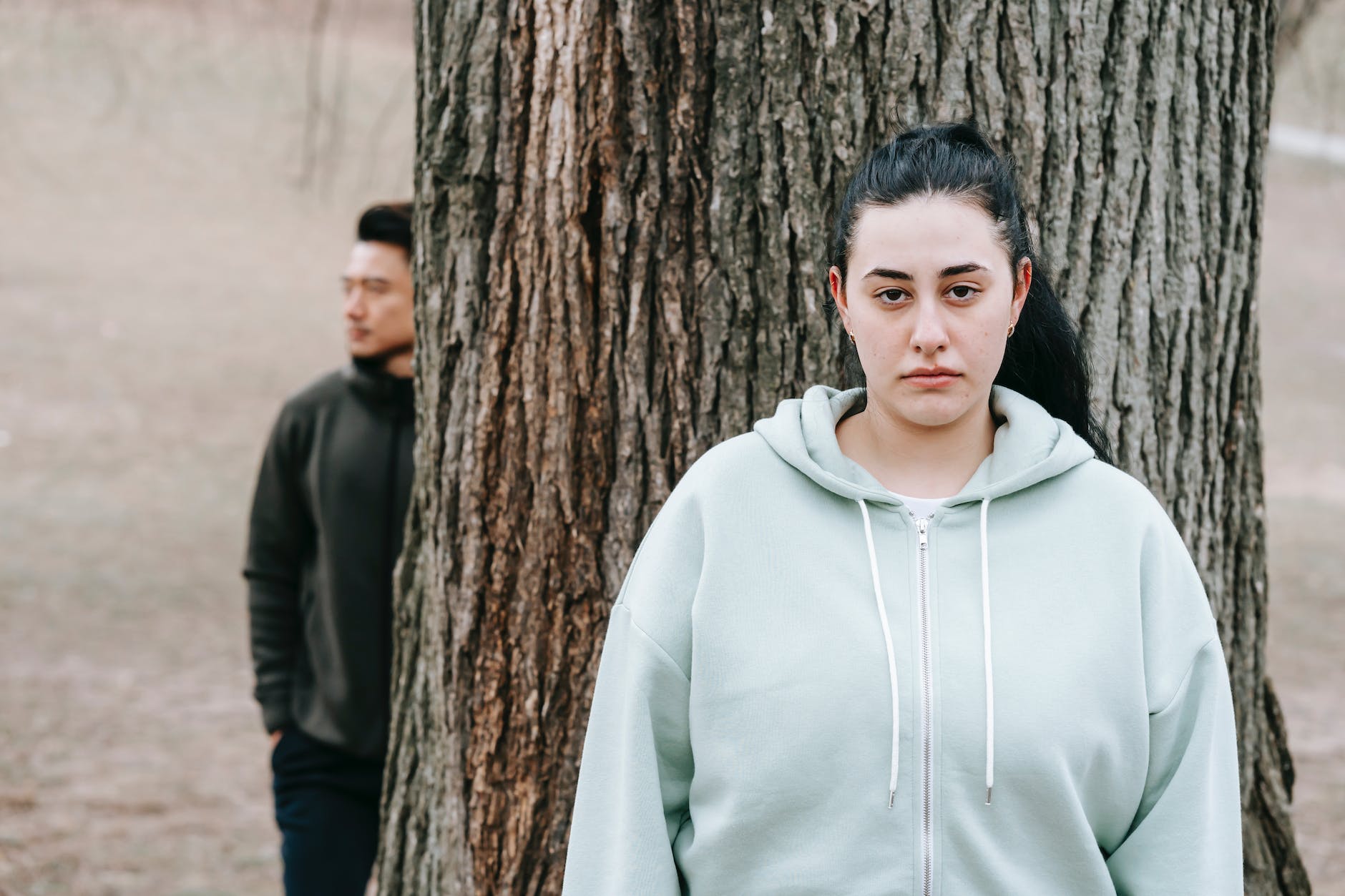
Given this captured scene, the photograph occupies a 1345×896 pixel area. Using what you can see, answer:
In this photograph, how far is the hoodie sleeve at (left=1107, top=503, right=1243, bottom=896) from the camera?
1.72 metres

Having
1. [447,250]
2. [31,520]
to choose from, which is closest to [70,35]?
[31,520]

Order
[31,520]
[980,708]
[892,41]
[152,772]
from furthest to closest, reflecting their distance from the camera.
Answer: [31,520] → [152,772] → [892,41] → [980,708]

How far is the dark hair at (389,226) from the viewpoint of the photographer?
3609 mm

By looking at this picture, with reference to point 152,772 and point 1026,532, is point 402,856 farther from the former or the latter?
point 152,772

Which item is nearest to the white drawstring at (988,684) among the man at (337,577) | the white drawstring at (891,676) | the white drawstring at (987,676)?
the white drawstring at (987,676)

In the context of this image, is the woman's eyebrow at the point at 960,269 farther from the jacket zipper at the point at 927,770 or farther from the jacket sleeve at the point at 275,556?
the jacket sleeve at the point at 275,556

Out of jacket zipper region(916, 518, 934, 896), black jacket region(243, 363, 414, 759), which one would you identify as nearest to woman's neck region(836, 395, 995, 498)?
jacket zipper region(916, 518, 934, 896)

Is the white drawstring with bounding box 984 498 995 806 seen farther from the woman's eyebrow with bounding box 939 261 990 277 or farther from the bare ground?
the bare ground

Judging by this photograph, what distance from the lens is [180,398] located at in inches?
573

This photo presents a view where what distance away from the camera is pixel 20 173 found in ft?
76.0

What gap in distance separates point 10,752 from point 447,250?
4.38m

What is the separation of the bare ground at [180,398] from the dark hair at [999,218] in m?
3.71

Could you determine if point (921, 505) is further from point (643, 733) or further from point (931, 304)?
point (643, 733)

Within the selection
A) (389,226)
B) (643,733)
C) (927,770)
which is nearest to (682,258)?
(643,733)
